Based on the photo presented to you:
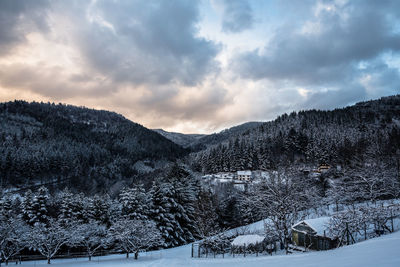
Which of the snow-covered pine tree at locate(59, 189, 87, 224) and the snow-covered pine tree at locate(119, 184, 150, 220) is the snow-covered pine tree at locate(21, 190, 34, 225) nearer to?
the snow-covered pine tree at locate(59, 189, 87, 224)

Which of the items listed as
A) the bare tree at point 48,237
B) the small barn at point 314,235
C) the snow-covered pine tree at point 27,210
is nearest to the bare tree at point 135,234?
the bare tree at point 48,237

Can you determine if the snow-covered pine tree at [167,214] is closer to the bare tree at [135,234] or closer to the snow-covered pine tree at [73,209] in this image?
the bare tree at [135,234]

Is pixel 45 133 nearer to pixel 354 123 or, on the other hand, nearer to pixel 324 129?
pixel 324 129

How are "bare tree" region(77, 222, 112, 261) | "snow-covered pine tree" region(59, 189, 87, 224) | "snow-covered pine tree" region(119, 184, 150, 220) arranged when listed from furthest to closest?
"snow-covered pine tree" region(59, 189, 87, 224), "snow-covered pine tree" region(119, 184, 150, 220), "bare tree" region(77, 222, 112, 261)

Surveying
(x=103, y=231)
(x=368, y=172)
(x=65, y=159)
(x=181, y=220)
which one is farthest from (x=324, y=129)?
(x=65, y=159)

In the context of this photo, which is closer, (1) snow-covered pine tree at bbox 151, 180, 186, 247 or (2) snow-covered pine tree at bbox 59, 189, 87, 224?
(1) snow-covered pine tree at bbox 151, 180, 186, 247

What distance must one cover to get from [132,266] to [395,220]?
85.7 feet

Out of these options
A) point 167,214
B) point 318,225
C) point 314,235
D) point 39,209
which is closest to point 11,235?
point 39,209

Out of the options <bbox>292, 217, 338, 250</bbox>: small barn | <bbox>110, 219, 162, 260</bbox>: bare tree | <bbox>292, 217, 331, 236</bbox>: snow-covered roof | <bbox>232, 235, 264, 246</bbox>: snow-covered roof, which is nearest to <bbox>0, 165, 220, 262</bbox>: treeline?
<bbox>110, 219, 162, 260</bbox>: bare tree

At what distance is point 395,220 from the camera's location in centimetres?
2283

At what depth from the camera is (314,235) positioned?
2492cm

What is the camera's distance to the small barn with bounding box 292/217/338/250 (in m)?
23.1

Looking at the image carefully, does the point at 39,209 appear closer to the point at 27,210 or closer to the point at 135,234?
the point at 27,210

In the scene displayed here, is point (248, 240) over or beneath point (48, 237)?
beneath
